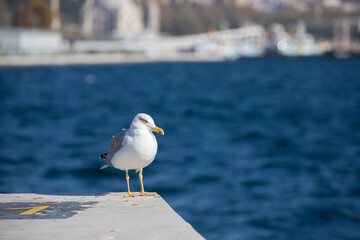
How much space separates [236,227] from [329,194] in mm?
3815

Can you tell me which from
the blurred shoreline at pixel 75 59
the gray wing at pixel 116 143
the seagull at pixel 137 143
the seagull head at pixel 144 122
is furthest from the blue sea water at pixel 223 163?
the blurred shoreline at pixel 75 59

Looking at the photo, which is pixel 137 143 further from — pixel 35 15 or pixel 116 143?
pixel 35 15

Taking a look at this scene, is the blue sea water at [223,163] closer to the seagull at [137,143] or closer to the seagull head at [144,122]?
the seagull at [137,143]

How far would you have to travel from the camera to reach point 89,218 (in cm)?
511

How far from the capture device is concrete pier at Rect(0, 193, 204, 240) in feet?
14.8

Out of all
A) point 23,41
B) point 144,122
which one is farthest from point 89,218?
point 23,41

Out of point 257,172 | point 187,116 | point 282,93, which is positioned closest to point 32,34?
point 282,93

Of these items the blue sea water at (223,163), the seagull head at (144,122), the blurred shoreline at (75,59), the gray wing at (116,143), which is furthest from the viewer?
the blurred shoreline at (75,59)

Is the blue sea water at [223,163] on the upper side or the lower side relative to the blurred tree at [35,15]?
lower

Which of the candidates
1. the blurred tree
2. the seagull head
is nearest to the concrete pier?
the seagull head

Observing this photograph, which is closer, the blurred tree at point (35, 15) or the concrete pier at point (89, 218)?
the concrete pier at point (89, 218)

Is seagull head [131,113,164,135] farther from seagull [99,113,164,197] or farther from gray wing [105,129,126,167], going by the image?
gray wing [105,129,126,167]

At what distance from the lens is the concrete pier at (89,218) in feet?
14.8

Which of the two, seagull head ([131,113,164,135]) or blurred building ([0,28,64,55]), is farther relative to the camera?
blurred building ([0,28,64,55])
